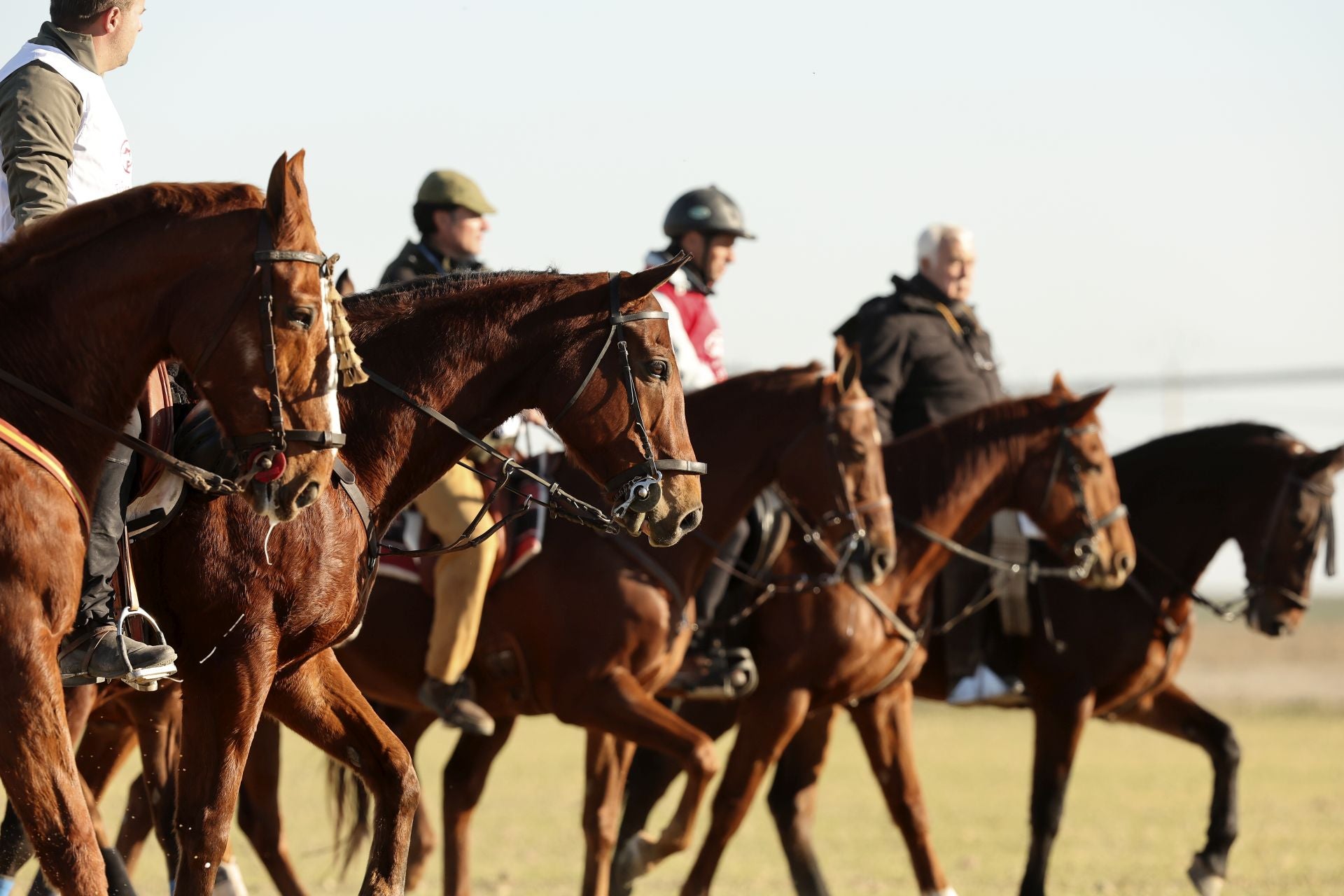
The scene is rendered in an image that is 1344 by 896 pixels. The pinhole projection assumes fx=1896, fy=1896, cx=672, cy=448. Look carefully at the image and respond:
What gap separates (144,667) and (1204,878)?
24.8 feet

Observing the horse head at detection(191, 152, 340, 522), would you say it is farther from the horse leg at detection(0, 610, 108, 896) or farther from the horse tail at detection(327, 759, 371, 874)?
the horse tail at detection(327, 759, 371, 874)

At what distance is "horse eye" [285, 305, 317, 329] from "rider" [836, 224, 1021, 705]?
264 inches

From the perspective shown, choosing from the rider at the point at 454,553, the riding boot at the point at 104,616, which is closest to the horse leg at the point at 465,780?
the rider at the point at 454,553

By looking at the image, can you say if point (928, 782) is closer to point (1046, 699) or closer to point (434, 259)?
point (1046, 699)

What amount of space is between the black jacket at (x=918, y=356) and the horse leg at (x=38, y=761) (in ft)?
24.1

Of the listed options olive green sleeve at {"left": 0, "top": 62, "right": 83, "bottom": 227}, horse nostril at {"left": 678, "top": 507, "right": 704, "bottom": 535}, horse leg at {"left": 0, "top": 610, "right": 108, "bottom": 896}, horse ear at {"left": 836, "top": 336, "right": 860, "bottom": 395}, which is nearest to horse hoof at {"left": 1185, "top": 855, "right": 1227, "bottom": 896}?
horse ear at {"left": 836, "top": 336, "right": 860, "bottom": 395}

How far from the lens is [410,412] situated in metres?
6.52

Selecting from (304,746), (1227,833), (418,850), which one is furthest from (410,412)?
(304,746)

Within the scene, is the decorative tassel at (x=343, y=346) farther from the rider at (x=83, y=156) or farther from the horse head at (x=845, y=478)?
the horse head at (x=845, y=478)

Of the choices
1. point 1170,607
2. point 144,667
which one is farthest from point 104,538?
point 1170,607

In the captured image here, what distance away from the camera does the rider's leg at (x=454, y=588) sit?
29.6 ft

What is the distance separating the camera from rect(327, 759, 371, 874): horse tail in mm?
10180

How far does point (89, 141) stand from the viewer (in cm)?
609

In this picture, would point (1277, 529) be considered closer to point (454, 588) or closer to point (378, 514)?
point (454, 588)
